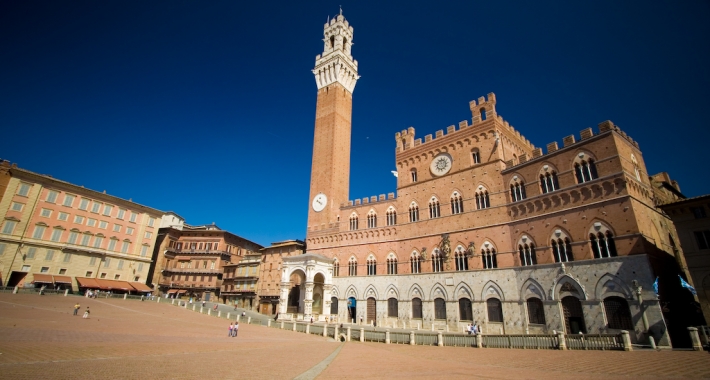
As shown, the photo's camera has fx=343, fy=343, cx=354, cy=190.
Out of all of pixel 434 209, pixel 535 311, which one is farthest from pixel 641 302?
pixel 434 209

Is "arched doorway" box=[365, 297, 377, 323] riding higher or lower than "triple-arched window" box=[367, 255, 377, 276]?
lower

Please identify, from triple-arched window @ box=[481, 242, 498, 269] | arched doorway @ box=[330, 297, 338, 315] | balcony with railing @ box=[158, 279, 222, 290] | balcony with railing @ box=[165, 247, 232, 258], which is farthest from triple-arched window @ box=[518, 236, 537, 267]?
balcony with railing @ box=[158, 279, 222, 290]

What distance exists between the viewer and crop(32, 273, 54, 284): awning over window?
40.3 m

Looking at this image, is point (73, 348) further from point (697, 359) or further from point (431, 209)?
point (431, 209)

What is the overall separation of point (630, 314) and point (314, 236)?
3065 cm

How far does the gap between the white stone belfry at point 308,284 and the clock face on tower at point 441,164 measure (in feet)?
50.6

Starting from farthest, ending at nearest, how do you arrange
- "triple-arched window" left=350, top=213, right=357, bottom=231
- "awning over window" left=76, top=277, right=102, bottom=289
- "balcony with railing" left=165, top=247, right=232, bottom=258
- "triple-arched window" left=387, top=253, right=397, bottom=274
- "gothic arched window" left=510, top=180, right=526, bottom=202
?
"balcony with railing" left=165, top=247, right=232, bottom=258
"awning over window" left=76, top=277, right=102, bottom=289
"triple-arched window" left=350, top=213, right=357, bottom=231
"triple-arched window" left=387, top=253, right=397, bottom=274
"gothic arched window" left=510, top=180, right=526, bottom=202

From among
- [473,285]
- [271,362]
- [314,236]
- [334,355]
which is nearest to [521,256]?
[473,285]

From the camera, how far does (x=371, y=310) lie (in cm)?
3456

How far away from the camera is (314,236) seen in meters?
42.2

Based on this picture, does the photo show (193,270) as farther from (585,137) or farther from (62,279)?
(585,137)

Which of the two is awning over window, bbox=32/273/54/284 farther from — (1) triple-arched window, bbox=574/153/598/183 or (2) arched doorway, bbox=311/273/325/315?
(1) triple-arched window, bbox=574/153/598/183

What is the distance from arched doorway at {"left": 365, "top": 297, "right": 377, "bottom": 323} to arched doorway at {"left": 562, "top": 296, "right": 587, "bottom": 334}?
666 inches

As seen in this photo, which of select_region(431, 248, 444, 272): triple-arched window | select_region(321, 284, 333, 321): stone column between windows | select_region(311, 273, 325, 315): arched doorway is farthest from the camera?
select_region(311, 273, 325, 315): arched doorway
